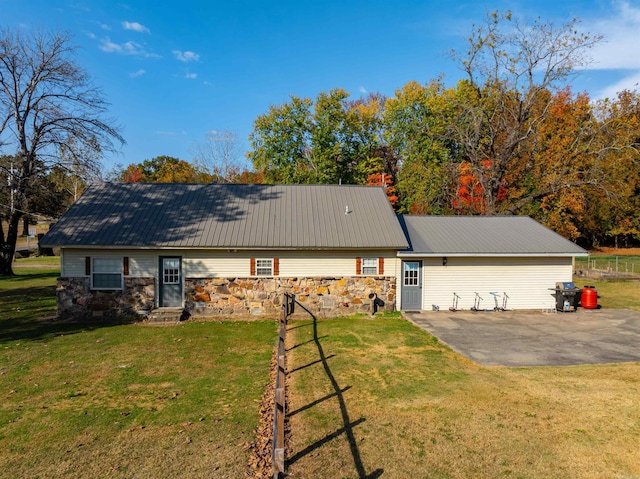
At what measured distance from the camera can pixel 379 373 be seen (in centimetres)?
907

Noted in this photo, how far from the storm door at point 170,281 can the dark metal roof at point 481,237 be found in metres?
8.57

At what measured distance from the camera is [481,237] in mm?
16562

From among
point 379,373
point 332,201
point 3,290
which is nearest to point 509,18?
point 332,201

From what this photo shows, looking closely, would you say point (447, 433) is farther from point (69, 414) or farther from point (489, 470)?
point (69, 414)

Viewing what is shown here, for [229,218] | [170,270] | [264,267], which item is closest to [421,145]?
[229,218]

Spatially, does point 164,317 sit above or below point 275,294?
below

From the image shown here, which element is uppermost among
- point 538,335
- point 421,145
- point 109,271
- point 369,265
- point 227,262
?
point 421,145

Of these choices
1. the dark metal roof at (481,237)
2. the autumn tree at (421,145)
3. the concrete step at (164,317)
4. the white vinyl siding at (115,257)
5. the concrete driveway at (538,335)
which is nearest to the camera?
the concrete driveway at (538,335)

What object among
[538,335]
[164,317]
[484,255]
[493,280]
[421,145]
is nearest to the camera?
[538,335]

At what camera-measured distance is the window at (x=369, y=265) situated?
15.2m

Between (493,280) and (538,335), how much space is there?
151 inches

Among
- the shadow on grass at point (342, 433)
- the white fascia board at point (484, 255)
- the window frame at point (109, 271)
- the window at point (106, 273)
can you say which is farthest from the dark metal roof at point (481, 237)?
the window at point (106, 273)

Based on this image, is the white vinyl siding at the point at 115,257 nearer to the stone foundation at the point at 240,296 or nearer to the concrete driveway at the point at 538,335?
the stone foundation at the point at 240,296

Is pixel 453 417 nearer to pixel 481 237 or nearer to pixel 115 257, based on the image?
pixel 481 237
